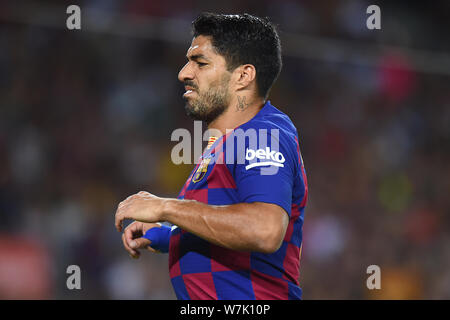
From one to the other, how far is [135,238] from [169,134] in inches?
181

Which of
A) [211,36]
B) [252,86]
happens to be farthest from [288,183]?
[211,36]

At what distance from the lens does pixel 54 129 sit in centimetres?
651

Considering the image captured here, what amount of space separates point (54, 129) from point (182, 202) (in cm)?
479

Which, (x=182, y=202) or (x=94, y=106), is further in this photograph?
(x=94, y=106)

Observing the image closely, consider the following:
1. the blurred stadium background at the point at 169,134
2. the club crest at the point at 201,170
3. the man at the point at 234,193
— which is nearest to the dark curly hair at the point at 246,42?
the man at the point at 234,193

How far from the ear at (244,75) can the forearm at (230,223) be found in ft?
2.21

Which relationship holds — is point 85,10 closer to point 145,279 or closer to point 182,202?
point 145,279

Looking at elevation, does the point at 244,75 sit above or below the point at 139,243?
above

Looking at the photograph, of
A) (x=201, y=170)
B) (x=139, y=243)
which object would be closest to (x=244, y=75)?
(x=201, y=170)

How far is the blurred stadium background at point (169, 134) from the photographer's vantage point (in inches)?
242

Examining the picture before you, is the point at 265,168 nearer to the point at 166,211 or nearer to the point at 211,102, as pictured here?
the point at 166,211

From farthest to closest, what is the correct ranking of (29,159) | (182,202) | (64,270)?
(29,159)
(64,270)
(182,202)

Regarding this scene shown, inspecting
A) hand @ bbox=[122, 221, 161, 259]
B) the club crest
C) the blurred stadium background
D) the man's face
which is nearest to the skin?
the man's face

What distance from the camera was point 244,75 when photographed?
253 cm
